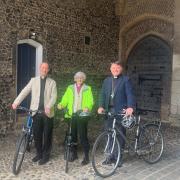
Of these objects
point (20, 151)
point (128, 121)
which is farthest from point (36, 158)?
point (128, 121)

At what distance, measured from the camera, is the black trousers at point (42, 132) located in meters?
6.91

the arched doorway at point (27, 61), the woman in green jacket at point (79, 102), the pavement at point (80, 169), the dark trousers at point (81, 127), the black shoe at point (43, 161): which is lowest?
the pavement at point (80, 169)

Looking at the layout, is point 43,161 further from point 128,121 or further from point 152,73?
point 152,73

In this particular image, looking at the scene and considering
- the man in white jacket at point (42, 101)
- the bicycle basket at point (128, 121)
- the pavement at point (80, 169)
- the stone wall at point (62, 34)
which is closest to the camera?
the pavement at point (80, 169)

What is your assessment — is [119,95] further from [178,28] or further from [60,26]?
[178,28]

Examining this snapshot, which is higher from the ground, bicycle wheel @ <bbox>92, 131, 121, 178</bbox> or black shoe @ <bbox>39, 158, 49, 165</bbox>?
bicycle wheel @ <bbox>92, 131, 121, 178</bbox>

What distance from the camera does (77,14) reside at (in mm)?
12625

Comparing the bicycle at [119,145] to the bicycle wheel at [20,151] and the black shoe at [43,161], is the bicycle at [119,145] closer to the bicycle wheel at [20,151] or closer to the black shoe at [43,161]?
the black shoe at [43,161]

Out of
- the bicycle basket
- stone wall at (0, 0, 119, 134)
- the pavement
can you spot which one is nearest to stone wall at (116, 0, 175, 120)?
stone wall at (0, 0, 119, 134)

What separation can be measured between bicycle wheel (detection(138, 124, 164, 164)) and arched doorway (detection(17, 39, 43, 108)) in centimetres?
491

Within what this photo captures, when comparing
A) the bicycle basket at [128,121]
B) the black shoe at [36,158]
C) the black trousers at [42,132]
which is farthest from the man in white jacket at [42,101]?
the bicycle basket at [128,121]

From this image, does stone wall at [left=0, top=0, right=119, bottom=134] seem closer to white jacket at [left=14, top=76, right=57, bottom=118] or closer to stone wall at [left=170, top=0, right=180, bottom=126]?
stone wall at [left=170, top=0, right=180, bottom=126]

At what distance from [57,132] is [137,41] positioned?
18.0 feet

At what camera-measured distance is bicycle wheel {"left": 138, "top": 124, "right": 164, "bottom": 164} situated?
7.13m
